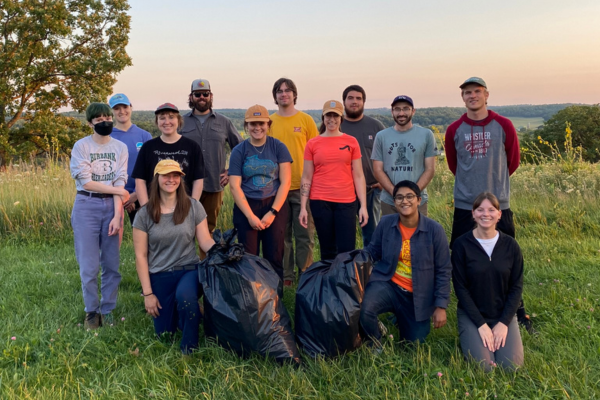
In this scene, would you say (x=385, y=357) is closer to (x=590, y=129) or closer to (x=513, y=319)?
(x=513, y=319)

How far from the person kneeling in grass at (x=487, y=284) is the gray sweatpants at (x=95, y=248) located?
105 inches

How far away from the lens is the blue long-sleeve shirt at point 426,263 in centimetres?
298

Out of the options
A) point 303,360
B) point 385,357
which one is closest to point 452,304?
point 385,357

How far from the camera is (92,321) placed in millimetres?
3455

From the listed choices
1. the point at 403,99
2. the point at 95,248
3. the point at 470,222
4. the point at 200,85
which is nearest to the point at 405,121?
the point at 403,99

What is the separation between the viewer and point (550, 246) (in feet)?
16.0

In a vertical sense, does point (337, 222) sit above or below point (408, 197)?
below

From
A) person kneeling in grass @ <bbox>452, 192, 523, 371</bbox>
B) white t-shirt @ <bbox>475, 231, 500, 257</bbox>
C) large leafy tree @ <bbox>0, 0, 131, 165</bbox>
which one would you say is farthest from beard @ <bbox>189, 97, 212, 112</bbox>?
large leafy tree @ <bbox>0, 0, 131, 165</bbox>

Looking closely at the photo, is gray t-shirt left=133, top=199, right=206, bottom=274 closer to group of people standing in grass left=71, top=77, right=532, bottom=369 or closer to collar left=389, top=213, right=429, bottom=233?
group of people standing in grass left=71, top=77, right=532, bottom=369

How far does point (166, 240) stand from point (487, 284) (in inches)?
87.9

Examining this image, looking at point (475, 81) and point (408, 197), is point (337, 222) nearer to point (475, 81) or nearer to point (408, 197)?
point (408, 197)

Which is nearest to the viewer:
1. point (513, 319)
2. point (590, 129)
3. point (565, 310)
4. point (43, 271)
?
point (513, 319)

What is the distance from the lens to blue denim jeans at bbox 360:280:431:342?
2955 millimetres

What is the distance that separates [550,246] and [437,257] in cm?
257
